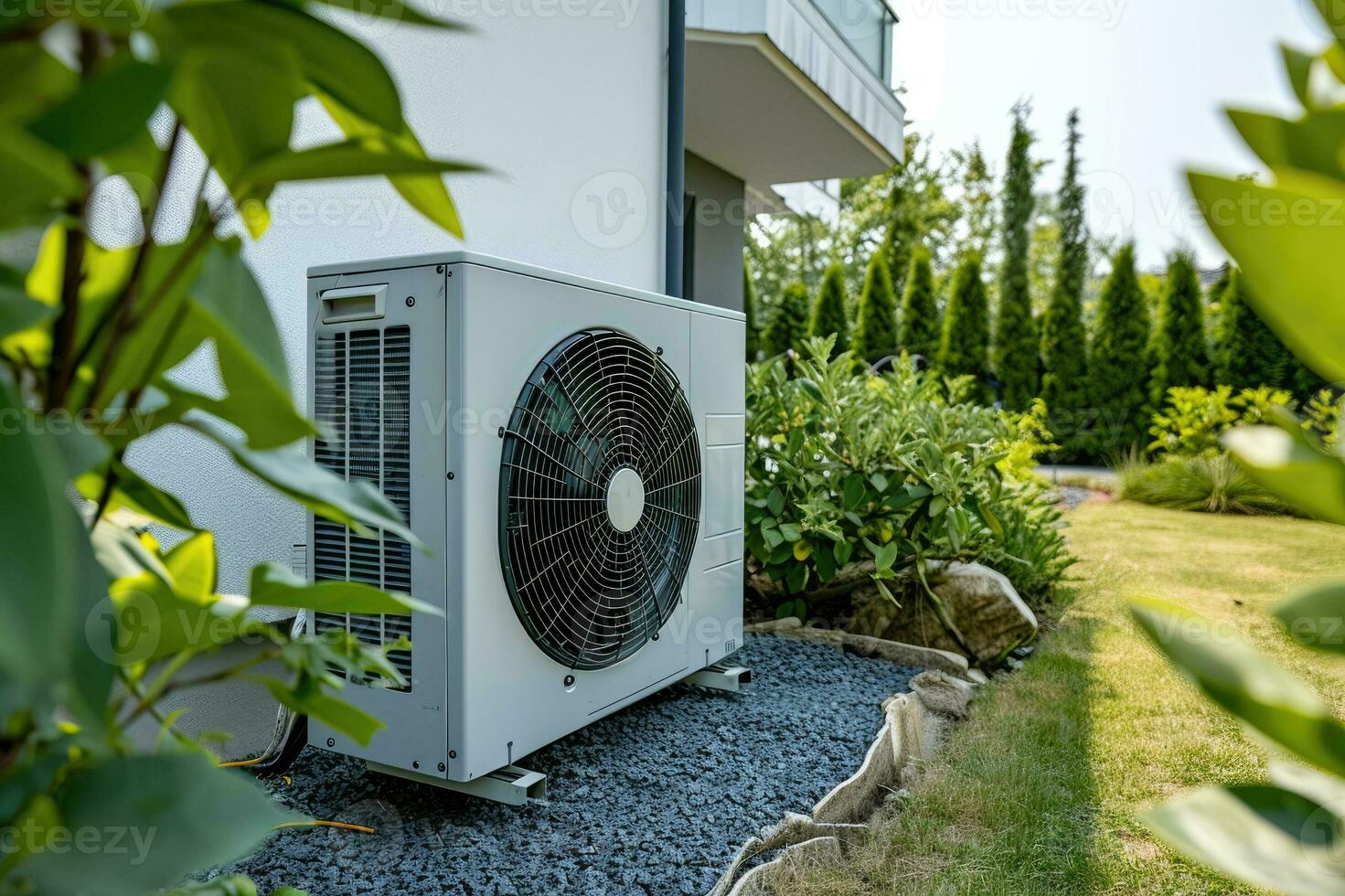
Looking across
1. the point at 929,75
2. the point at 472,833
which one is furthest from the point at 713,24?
the point at 929,75

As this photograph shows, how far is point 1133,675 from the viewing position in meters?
3.13

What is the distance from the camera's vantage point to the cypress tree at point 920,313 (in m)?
12.5

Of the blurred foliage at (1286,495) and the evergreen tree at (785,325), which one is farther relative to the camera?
the evergreen tree at (785,325)

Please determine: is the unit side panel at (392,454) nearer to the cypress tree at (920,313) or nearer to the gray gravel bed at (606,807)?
the gray gravel bed at (606,807)

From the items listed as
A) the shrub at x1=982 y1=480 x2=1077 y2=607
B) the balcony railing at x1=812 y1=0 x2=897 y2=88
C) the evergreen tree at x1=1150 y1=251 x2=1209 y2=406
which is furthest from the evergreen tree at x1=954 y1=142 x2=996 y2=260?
the shrub at x1=982 y1=480 x2=1077 y2=607

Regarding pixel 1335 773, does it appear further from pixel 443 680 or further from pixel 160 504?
pixel 443 680

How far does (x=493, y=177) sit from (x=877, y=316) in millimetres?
11180

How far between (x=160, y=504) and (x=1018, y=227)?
15103 millimetres

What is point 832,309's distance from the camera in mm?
12289

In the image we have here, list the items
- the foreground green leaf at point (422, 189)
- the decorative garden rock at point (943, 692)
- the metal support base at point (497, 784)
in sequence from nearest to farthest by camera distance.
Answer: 1. the foreground green leaf at point (422, 189)
2. the metal support base at point (497, 784)
3. the decorative garden rock at point (943, 692)

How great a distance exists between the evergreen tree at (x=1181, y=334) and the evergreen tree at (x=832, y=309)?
12.9 feet

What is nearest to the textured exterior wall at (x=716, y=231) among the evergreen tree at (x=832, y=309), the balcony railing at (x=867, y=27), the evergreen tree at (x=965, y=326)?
the balcony railing at (x=867, y=27)

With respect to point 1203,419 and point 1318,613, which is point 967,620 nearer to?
point 1318,613

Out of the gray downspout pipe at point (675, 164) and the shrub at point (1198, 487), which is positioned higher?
the gray downspout pipe at point (675, 164)
